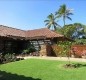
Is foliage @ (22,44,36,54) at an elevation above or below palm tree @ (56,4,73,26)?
below

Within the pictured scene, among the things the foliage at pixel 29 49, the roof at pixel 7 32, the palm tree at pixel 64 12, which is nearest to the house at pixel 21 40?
the roof at pixel 7 32

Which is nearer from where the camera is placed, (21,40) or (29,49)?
(29,49)

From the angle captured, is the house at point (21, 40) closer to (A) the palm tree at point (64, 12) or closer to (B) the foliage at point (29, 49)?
(B) the foliage at point (29, 49)

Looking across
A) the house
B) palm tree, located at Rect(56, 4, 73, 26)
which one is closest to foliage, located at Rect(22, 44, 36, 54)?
the house

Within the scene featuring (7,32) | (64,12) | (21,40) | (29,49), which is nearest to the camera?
(29,49)

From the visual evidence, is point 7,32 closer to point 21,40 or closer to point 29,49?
point 21,40

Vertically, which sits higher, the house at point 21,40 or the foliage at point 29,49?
the house at point 21,40

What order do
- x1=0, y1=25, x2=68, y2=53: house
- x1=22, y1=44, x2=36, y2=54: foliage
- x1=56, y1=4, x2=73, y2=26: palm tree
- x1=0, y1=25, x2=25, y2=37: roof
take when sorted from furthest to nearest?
x1=56, y1=4, x2=73, y2=26: palm tree
x1=22, y1=44, x2=36, y2=54: foliage
x1=0, y1=25, x2=25, y2=37: roof
x1=0, y1=25, x2=68, y2=53: house

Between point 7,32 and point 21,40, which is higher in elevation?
point 7,32

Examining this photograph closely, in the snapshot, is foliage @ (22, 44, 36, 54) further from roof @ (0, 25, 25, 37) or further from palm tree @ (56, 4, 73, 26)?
palm tree @ (56, 4, 73, 26)

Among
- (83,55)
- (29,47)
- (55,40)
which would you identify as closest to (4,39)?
(29,47)

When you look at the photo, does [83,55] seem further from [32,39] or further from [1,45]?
[1,45]

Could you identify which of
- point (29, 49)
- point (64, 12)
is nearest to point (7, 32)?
point (29, 49)

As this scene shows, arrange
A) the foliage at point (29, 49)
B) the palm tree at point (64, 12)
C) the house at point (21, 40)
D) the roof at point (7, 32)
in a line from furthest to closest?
the palm tree at point (64, 12)
the foliage at point (29, 49)
the roof at point (7, 32)
the house at point (21, 40)
